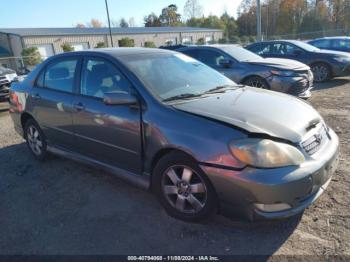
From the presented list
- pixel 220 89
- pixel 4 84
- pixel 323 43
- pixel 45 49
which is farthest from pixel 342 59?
pixel 45 49

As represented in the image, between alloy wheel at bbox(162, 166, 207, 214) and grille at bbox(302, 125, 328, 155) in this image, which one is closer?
grille at bbox(302, 125, 328, 155)

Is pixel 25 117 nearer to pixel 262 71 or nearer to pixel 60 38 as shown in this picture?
pixel 262 71

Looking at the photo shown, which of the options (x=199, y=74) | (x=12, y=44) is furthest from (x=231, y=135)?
(x=12, y=44)

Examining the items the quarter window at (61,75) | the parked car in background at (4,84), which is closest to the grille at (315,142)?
the quarter window at (61,75)

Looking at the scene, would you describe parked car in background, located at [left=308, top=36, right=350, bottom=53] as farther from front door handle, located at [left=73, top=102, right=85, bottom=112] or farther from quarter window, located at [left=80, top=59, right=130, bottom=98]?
front door handle, located at [left=73, top=102, right=85, bottom=112]

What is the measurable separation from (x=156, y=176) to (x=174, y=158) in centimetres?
32

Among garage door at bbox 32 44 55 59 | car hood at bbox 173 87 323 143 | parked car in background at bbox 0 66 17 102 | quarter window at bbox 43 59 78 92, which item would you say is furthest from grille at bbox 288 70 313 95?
garage door at bbox 32 44 55 59

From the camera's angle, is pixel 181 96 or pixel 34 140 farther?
pixel 34 140

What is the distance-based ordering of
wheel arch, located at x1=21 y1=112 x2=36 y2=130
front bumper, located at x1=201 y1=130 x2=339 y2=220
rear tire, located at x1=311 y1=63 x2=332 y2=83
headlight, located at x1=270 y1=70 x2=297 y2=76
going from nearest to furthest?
front bumper, located at x1=201 y1=130 x2=339 y2=220, wheel arch, located at x1=21 y1=112 x2=36 y2=130, headlight, located at x1=270 y1=70 x2=297 y2=76, rear tire, located at x1=311 y1=63 x2=332 y2=83

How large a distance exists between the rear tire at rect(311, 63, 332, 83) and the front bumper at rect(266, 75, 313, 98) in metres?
3.69

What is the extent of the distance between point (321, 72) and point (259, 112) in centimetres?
904

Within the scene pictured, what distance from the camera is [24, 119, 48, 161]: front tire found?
191 inches

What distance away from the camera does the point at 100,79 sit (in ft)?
12.3

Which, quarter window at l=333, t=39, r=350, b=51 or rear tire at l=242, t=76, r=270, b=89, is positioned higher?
quarter window at l=333, t=39, r=350, b=51
